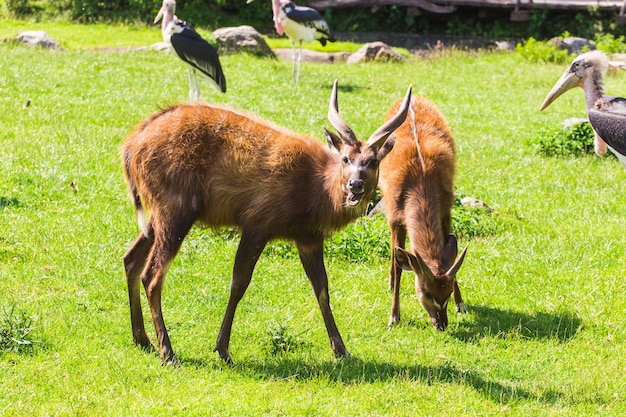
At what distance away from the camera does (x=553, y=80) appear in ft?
65.2

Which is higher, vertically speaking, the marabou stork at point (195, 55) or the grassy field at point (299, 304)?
the marabou stork at point (195, 55)

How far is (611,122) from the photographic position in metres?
8.12

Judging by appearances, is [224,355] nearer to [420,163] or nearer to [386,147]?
[386,147]

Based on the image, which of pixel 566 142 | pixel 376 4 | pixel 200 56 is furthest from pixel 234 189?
pixel 376 4

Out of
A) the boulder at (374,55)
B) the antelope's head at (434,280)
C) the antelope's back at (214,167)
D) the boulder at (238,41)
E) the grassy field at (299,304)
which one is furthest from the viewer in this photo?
the boulder at (374,55)

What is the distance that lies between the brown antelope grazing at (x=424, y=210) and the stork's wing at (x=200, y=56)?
6.06 metres

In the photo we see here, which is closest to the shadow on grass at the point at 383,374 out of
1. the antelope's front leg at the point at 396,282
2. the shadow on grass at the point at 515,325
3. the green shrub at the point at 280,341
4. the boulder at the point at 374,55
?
the green shrub at the point at 280,341

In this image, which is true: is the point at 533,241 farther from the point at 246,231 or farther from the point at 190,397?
the point at 190,397

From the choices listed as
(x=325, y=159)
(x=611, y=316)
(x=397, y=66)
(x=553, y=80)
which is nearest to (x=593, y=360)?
(x=611, y=316)

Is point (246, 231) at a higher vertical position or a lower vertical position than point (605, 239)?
higher

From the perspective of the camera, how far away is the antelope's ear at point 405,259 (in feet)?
23.7

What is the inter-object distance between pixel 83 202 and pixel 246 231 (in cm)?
392

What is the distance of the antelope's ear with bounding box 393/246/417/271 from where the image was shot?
723cm

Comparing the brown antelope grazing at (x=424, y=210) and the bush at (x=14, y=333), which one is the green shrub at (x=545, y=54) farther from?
the bush at (x=14, y=333)
